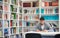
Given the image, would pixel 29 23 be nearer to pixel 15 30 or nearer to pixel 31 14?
pixel 31 14

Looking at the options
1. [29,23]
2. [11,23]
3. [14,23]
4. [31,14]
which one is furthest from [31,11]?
[11,23]

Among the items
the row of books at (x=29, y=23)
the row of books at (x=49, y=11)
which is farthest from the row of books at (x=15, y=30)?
the row of books at (x=49, y=11)

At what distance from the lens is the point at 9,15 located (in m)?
5.77

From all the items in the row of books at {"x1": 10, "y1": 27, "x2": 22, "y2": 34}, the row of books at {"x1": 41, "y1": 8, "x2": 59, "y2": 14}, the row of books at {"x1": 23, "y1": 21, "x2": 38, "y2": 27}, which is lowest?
the row of books at {"x1": 10, "y1": 27, "x2": 22, "y2": 34}

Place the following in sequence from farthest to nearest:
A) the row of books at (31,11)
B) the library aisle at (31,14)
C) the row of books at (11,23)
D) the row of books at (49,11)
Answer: the row of books at (31,11) < the row of books at (49,11) < the library aisle at (31,14) < the row of books at (11,23)

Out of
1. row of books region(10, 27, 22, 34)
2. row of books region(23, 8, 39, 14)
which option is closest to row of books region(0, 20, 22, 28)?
row of books region(10, 27, 22, 34)

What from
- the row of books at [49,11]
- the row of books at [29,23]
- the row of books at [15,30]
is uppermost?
the row of books at [49,11]

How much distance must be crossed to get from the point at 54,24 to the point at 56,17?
0.33m

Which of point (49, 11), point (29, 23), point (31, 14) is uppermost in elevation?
point (49, 11)

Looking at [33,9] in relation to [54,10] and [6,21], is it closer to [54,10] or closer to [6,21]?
[54,10]

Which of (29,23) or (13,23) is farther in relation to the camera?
(29,23)

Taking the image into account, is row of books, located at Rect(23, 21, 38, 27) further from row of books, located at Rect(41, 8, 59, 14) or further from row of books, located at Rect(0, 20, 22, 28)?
row of books, located at Rect(41, 8, 59, 14)

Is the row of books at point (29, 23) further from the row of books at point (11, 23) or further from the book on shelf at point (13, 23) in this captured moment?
the book on shelf at point (13, 23)

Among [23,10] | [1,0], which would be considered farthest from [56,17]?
[1,0]
